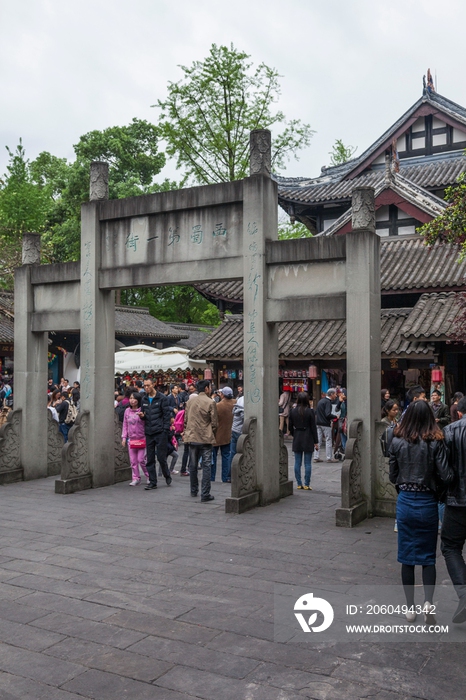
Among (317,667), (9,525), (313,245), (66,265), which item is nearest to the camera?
(317,667)

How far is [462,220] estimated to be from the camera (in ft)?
30.5

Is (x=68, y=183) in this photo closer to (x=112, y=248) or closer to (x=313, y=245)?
(x=112, y=248)

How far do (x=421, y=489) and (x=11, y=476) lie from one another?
868 cm

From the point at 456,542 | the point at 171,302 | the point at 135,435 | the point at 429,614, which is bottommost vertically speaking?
the point at 429,614

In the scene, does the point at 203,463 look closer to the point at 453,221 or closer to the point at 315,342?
the point at 453,221

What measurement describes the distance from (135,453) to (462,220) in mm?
6557

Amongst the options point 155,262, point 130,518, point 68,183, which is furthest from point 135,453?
point 68,183

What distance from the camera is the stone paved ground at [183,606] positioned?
404 centimetres

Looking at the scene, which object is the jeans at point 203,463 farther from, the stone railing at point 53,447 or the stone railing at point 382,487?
the stone railing at point 53,447

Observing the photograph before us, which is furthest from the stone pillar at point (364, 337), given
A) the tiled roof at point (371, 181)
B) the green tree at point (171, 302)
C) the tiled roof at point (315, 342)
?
the green tree at point (171, 302)

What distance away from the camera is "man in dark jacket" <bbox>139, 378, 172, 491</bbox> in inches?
421

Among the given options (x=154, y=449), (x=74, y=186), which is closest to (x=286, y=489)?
(x=154, y=449)

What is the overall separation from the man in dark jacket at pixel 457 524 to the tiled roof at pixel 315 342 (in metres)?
11.0

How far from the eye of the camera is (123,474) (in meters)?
11.7
